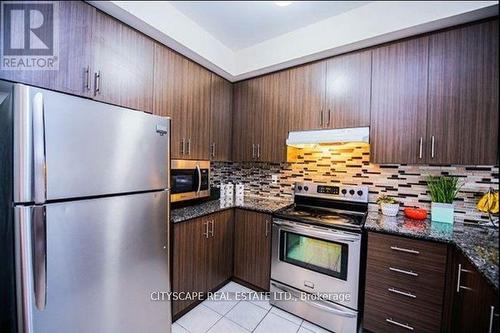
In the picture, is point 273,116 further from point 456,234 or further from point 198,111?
point 456,234

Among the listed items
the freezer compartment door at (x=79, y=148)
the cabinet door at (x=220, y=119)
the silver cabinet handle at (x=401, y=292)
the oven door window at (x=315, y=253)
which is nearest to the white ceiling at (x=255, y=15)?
the cabinet door at (x=220, y=119)

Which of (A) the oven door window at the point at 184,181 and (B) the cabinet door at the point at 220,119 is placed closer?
(A) the oven door window at the point at 184,181

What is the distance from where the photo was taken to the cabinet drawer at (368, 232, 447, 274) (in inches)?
53.1

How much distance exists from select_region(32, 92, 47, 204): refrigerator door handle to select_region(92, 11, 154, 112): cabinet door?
0.51 m

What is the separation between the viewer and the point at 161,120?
4.76ft

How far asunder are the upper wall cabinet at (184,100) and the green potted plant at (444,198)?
1.99 m

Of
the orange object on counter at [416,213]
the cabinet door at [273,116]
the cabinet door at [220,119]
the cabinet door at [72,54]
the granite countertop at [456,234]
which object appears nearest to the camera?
the granite countertop at [456,234]

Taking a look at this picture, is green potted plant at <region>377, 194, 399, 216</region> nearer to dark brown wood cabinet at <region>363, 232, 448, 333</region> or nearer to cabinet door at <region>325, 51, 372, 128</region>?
dark brown wood cabinet at <region>363, 232, 448, 333</region>

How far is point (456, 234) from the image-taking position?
141 centimetres

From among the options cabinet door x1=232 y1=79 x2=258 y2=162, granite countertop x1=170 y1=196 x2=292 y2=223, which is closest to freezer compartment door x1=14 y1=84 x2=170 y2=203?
granite countertop x1=170 y1=196 x2=292 y2=223

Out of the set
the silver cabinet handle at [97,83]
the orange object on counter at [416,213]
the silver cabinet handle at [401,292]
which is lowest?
the silver cabinet handle at [401,292]

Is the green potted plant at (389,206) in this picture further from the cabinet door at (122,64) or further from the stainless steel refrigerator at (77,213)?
the cabinet door at (122,64)

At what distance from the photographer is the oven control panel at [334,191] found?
6.65ft

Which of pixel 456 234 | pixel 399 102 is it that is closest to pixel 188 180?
pixel 399 102
